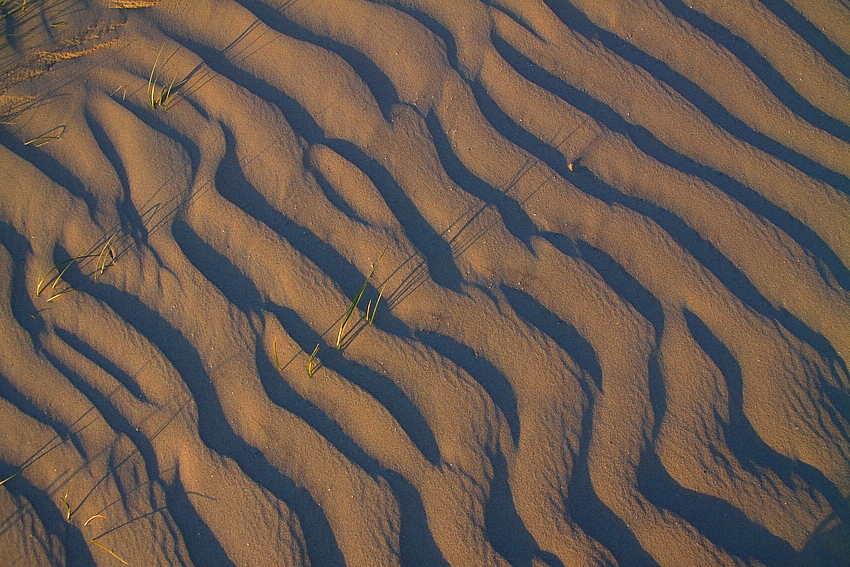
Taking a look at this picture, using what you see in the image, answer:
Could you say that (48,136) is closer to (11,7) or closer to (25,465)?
(11,7)

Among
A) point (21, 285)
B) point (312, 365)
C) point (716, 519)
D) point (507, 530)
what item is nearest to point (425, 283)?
point (312, 365)

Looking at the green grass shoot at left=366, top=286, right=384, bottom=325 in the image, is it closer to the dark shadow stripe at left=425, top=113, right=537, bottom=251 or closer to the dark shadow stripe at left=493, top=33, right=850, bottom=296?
the dark shadow stripe at left=425, top=113, right=537, bottom=251

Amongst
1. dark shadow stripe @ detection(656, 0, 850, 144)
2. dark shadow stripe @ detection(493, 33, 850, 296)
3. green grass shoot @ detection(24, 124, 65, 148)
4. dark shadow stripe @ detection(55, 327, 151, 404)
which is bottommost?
dark shadow stripe @ detection(55, 327, 151, 404)

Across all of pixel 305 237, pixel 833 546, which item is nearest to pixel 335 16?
pixel 305 237

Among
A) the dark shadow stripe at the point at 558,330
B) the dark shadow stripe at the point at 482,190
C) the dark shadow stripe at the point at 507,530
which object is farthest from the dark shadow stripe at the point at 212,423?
the dark shadow stripe at the point at 482,190

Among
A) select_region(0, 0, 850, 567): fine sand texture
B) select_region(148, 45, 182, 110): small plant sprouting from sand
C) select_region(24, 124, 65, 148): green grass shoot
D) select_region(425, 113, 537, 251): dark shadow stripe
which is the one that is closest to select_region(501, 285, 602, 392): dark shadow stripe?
select_region(0, 0, 850, 567): fine sand texture
